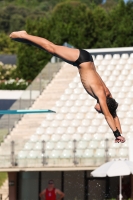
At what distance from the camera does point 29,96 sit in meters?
23.9

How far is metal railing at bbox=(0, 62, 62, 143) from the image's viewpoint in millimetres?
22125

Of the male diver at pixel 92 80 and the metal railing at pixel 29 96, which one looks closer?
the male diver at pixel 92 80

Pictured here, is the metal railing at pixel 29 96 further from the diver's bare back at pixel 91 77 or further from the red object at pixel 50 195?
the diver's bare back at pixel 91 77

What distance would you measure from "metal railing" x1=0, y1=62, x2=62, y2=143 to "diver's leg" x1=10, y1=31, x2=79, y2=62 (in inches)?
569

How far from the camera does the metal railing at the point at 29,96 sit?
2212cm

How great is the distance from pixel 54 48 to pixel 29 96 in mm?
16687

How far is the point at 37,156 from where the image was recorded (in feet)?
64.7

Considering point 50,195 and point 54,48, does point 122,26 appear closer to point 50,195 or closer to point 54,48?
point 50,195

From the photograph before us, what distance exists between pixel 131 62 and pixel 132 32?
2175 cm

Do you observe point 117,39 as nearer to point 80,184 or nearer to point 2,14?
point 80,184

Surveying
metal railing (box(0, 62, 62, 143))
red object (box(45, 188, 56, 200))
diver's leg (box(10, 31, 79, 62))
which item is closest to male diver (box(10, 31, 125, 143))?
diver's leg (box(10, 31, 79, 62))

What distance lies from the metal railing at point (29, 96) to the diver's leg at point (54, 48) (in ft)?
47.4

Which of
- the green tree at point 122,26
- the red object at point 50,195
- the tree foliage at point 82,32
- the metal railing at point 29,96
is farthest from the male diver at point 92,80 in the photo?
the green tree at point 122,26

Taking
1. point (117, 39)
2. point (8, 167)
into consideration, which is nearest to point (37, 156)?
point (8, 167)
